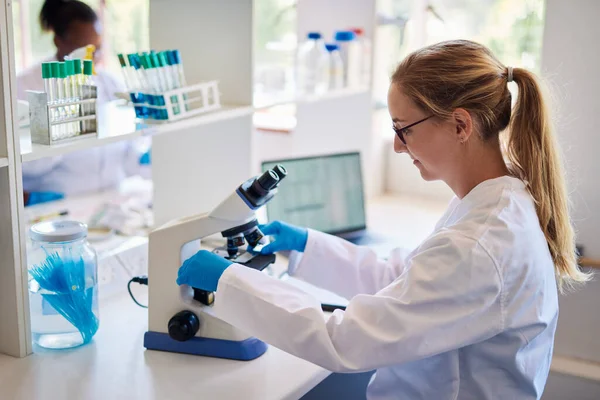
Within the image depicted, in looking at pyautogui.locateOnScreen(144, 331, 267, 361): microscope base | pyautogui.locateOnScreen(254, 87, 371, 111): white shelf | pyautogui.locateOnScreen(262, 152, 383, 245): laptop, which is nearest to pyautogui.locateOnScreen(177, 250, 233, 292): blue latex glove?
pyautogui.locateOnScreen(144, 331, 267, 361): microscope base

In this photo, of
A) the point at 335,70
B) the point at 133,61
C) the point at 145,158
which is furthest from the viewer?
the point at 145,158

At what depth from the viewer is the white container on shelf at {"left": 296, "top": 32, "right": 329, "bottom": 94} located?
255cm

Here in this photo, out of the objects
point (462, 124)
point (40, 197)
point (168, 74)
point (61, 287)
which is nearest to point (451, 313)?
point (462, 124)

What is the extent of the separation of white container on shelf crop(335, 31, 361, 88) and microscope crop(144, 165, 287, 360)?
117cm

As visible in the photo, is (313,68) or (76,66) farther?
(313,68)

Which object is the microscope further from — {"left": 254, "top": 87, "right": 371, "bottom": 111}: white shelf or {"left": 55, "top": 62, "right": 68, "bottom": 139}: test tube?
{"left": 254, "top": 87, "right": 371, "bottom": 111}: white shelf

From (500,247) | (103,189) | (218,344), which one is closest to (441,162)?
(500,247)

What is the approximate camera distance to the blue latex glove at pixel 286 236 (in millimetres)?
1786

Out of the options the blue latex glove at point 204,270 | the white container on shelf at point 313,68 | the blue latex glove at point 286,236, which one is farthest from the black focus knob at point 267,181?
the white container on shelf at point 313,68

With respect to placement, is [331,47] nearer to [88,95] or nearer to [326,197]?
[326,197]

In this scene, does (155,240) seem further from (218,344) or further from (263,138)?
(263,138)

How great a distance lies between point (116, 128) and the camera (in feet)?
5.56

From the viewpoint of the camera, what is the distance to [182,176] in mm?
2238

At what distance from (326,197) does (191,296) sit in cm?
95
